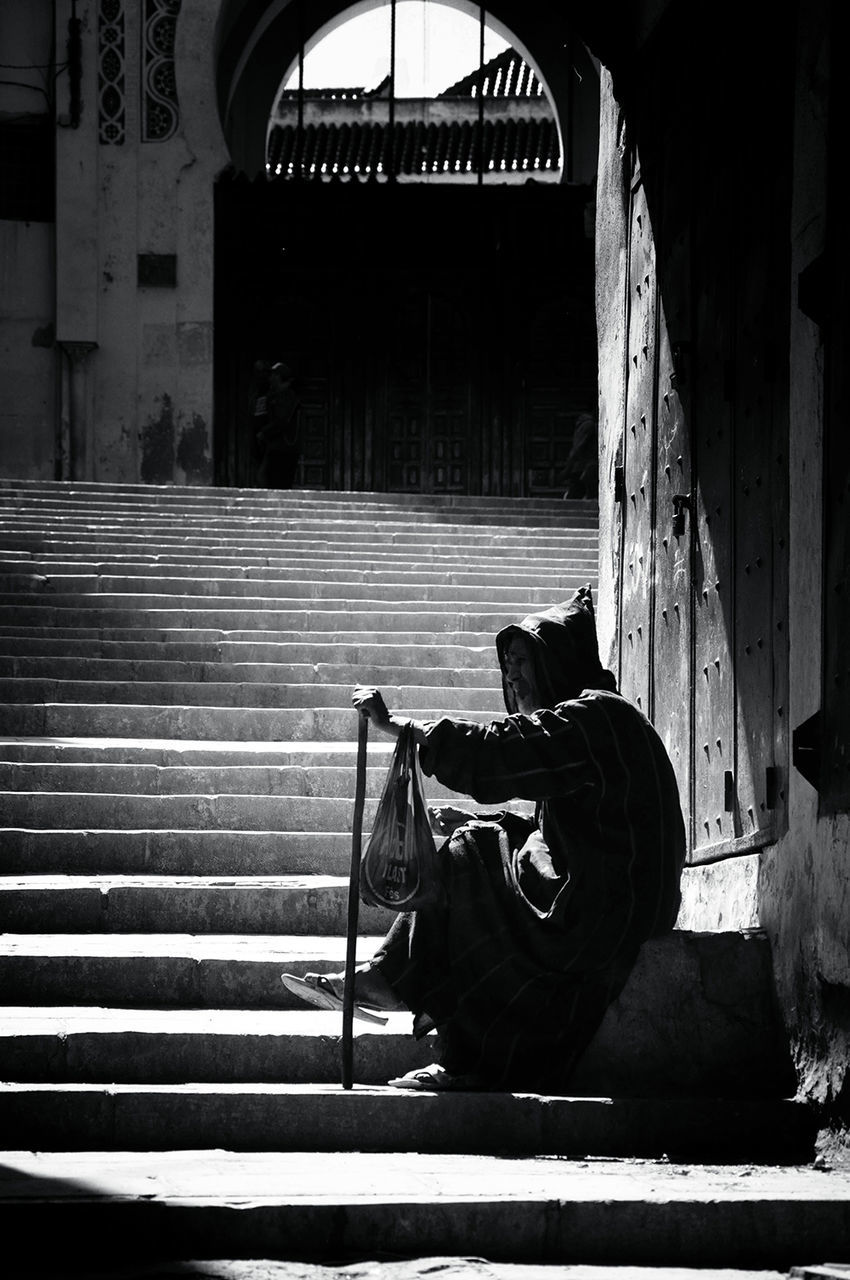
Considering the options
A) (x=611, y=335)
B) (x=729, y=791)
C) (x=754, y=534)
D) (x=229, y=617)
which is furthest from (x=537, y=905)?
(x=229, y=617)

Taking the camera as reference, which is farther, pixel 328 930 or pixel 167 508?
pixel 167 508

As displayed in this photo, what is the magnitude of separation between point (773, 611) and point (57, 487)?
29.7 ft

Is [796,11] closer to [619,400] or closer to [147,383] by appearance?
[619,400]

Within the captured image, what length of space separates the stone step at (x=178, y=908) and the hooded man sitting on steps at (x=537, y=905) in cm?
119

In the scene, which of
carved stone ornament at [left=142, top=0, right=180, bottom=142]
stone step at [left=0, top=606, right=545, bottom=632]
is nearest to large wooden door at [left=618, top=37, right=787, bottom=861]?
stone step at [left=0, top=606, right=545, bottom=632]

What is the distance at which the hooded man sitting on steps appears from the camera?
482 cm

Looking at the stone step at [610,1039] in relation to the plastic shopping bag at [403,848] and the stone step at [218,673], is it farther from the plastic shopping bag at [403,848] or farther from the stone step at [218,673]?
the stone step at [218,673]

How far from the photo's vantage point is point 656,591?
23.2 ft

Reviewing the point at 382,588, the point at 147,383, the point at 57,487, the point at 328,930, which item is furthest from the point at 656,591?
the point at 147,383

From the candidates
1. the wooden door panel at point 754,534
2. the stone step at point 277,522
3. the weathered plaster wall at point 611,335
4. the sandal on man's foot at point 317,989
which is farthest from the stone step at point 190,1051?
the stone step at point 277,522

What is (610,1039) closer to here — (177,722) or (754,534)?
(754,534)

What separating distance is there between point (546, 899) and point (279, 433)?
1264cm

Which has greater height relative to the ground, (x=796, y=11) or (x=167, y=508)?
(x=796, y=11)

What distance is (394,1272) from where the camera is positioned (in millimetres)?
3680
